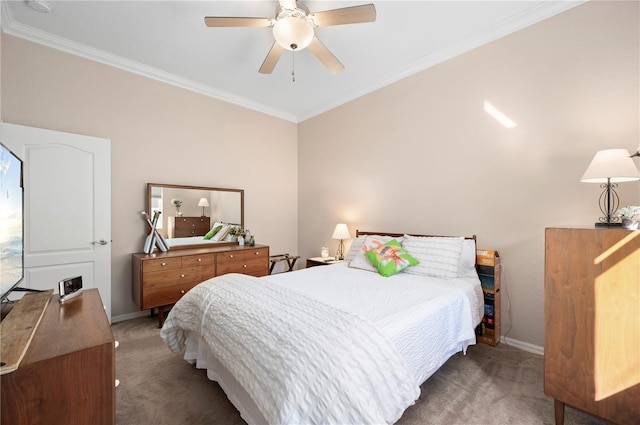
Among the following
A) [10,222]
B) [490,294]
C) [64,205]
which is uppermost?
[64,205]

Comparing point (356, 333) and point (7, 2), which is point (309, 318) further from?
point (7, 2)

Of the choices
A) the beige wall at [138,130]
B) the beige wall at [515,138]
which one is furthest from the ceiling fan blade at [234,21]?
the beige wall at [515,138]

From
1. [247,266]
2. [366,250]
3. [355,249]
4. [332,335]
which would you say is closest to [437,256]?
[366,250]

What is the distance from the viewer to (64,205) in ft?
8.56

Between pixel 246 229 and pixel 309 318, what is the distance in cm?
294

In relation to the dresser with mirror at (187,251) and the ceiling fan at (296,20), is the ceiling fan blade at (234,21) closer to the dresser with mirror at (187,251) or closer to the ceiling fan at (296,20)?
the ceiling fan at (296,20)

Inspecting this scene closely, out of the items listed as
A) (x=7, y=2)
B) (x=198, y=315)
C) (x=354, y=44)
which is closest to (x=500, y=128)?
(x=354, y=44)

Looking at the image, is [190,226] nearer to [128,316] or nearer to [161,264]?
[161,264]

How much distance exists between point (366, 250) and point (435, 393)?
145 centimetres

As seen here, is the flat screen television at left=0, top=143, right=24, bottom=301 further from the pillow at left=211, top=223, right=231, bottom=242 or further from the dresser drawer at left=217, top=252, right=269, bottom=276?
the pillow at left=211, top=223, right=231, bottom=242

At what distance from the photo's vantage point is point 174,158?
3463 mm

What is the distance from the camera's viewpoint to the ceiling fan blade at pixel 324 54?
7.30 ft

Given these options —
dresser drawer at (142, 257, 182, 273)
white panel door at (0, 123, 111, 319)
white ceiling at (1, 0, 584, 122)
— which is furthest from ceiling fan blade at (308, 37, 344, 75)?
dresser drawer at (142, 257, 182, 273)

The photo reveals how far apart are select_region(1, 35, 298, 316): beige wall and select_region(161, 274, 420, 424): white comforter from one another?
218 centimetres
